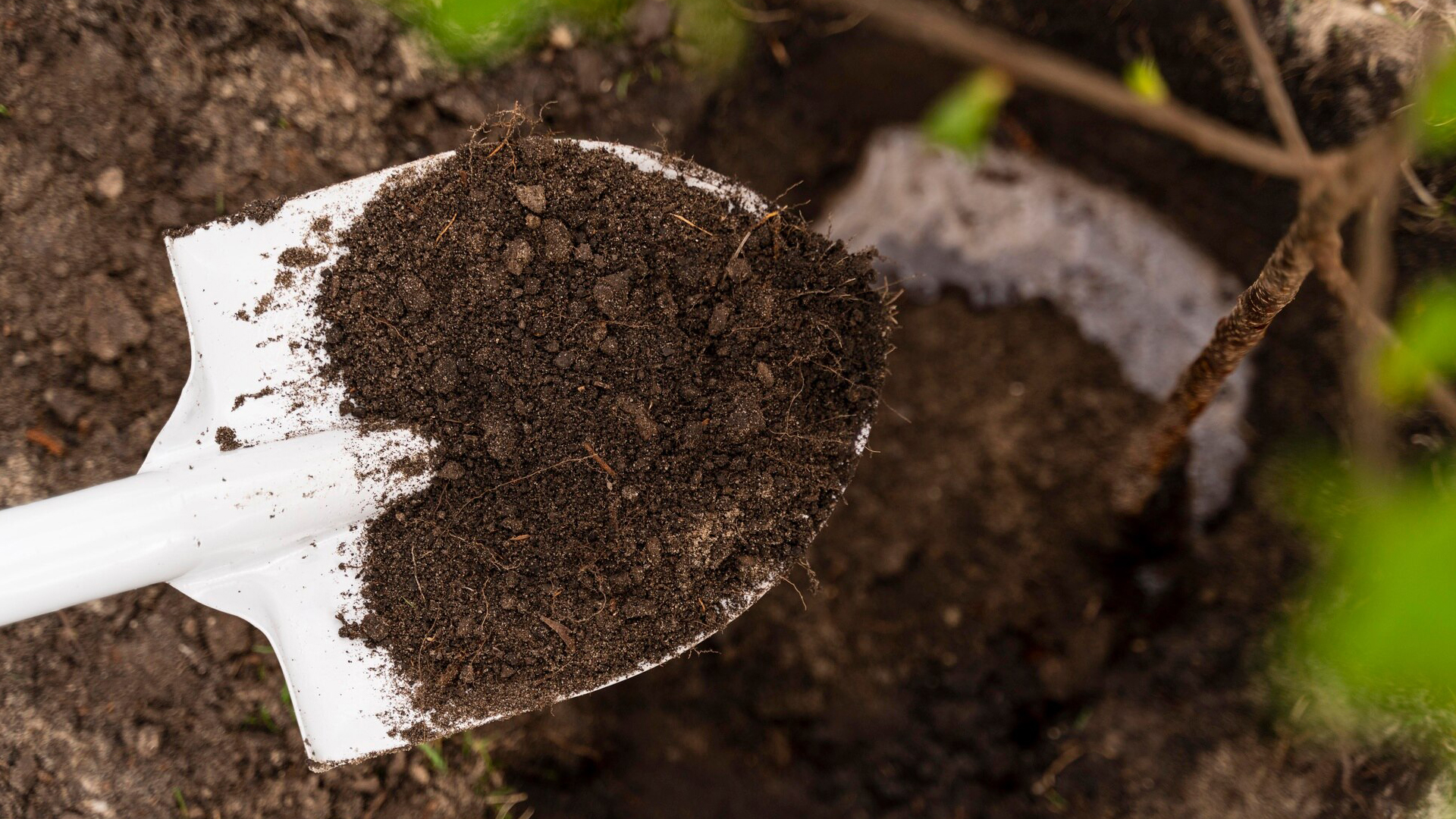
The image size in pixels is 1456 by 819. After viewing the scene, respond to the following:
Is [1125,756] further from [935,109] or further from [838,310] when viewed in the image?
[935,109]

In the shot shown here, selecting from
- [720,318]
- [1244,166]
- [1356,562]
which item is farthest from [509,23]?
[1356,562]

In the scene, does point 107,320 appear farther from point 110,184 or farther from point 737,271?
point 737,271

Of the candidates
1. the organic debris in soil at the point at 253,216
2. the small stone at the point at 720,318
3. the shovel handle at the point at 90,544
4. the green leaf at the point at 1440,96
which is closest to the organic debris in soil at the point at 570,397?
the small stone at the point at 720,318

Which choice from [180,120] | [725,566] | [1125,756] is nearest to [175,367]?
[180,120]

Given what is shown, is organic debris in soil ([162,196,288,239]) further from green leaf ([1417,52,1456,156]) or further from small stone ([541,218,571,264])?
green leaf ([1417,52,1456,156])

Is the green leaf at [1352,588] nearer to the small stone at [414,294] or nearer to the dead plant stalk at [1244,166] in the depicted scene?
the dead plant stalk at [1244,166]

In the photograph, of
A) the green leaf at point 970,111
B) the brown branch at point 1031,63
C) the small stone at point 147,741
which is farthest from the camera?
the green leaf at point 970,111
